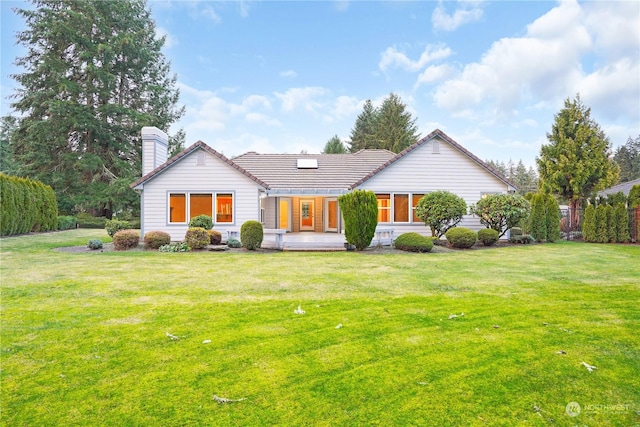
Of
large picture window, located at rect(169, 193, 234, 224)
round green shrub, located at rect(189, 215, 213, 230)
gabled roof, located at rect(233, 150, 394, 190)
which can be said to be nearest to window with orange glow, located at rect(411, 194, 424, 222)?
gabled roof, located at rect(233, 150, 394, 190)

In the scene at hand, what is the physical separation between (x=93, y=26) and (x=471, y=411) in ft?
121

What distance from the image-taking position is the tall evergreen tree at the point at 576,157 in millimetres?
26688

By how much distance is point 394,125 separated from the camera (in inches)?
1651

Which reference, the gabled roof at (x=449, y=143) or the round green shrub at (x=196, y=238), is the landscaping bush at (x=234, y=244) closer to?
the round green shrub at (x=196, y=238)

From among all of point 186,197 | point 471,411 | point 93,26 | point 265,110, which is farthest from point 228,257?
point 93,26

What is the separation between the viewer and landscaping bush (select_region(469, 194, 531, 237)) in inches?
582

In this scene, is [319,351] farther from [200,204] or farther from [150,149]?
[150,149]

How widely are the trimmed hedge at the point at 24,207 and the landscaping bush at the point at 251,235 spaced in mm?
13119

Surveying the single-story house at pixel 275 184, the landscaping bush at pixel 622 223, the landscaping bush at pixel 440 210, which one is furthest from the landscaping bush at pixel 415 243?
the landscaping bush at pixel 622 223

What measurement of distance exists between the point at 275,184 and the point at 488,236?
10.0m

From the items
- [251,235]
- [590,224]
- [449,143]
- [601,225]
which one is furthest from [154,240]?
[601,225]

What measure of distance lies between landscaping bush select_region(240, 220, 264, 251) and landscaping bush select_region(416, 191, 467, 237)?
22.8 feet

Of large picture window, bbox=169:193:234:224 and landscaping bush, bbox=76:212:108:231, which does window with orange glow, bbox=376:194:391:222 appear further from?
landscaping bush, bbox=76:212:108:231

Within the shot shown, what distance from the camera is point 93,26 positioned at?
28.8 metres
